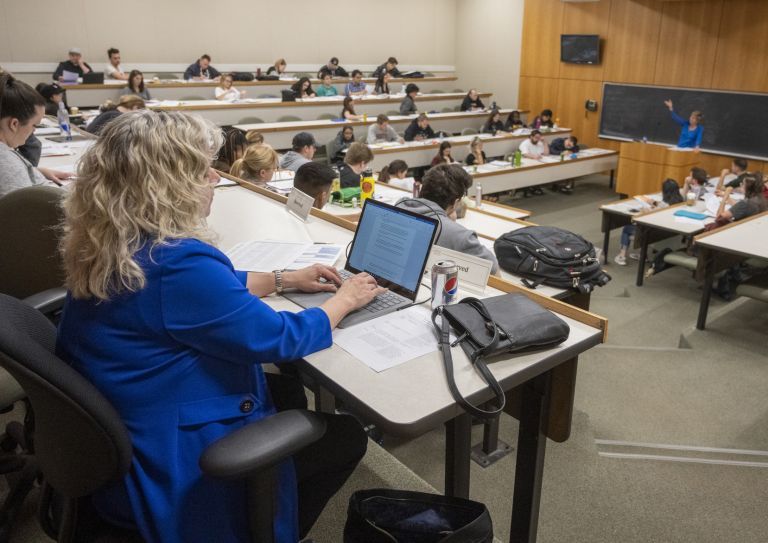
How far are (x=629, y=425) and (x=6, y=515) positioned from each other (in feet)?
8.37

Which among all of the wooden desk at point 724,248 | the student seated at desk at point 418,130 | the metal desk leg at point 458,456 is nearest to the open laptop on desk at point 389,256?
the metal desk leg at point 458,456

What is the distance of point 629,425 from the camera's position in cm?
283

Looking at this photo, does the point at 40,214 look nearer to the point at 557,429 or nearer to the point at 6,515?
the point at 6,515

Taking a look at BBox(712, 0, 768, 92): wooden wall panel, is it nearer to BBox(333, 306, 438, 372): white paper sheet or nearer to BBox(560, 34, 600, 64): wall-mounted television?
BBox(560, 34, 600, 64): wall-mounted television

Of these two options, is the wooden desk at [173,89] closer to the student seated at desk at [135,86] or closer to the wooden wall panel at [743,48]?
the student seated at desk at [135,86]

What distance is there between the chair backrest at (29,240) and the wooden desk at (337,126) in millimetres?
3784

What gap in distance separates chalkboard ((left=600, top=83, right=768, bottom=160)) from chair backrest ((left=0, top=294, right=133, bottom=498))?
8751 millimetres

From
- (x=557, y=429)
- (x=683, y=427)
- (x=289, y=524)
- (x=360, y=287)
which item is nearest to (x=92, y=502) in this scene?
(x=289, y=524)

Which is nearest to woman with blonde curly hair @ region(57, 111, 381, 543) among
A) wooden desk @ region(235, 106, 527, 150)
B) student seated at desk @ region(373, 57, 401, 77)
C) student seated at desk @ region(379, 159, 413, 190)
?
student seated at desk @ region(379, 159, 413, 190)

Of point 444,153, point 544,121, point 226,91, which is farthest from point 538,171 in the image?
point 226,91

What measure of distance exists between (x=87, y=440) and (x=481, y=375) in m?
0.78

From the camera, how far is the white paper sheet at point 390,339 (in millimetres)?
1376

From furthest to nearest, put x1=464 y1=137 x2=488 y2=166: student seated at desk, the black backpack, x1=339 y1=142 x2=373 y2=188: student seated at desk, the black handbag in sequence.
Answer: x1=464 y1=137 x2=488 y2=166: student seated at desk < x1=339 y1=142 x2=373 y2=188: student seated at desk < the black backpack < the black handbag

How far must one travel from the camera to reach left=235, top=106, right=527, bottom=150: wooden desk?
6.72 meters
